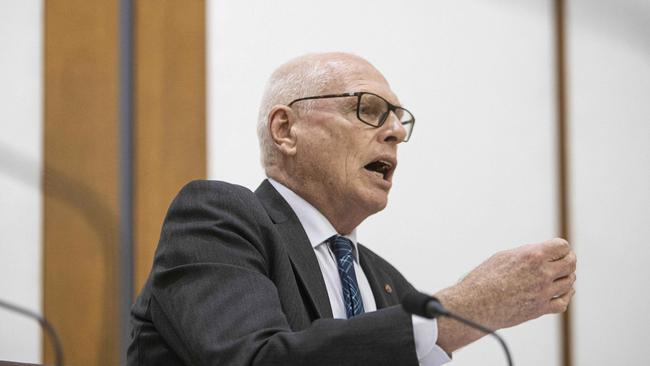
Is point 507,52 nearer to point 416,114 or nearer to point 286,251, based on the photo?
point 416,114

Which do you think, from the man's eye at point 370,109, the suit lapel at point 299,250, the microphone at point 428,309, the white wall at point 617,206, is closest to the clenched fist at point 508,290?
the microphone at point 428,309

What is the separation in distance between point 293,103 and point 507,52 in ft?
4.32

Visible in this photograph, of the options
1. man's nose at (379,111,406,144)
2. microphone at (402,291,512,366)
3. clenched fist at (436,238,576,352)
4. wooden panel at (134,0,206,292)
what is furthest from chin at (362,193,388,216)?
wooden panel at (134,0,206,292)

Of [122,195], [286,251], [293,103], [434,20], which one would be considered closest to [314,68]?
[293,103]

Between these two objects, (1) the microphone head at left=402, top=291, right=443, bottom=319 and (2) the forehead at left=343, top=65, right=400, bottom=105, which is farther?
(2) the forehead at left=343, top=65, right=400, bottom=105

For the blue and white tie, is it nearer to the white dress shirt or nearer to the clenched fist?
the white dress shirt

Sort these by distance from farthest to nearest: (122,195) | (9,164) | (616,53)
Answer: (616,53)
(122,195)
(9,164)

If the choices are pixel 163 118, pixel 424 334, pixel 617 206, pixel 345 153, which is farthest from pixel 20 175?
pixel 617 206

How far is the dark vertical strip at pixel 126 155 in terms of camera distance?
7.61 ft

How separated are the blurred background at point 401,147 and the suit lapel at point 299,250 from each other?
914mm

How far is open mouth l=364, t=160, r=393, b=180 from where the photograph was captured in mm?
1625

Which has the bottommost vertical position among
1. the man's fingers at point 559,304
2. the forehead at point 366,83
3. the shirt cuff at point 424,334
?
the shirt cuff at point 424,334

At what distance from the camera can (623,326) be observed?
106 inches

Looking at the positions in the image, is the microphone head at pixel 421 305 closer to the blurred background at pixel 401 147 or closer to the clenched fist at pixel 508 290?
the clenched fist at pixel 508 290
